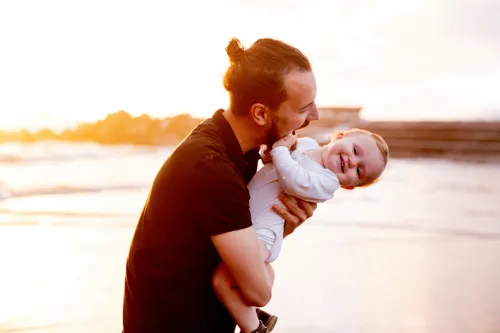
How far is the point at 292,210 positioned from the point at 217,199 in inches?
14.4

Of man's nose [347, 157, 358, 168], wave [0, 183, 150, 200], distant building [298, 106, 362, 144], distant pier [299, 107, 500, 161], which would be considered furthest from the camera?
distant building [298, 106, 362, 144]

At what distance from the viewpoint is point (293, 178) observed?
5.87 ft

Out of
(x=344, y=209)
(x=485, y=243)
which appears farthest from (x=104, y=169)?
(x=485, y=243)

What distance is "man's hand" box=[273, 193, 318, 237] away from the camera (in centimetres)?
181

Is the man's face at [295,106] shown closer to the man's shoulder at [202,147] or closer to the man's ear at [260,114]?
the man's ear at [260,114]

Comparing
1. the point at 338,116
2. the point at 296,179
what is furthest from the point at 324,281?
the point at 338,116

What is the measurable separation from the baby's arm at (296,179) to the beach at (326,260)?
1.00 meters

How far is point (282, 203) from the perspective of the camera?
6.04ft

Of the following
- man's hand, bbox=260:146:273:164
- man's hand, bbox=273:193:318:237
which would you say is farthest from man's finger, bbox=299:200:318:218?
man's hand, bbox=260:146:273:164

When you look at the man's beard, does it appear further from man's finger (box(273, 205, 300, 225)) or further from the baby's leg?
the baby's leg

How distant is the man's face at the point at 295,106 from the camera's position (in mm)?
1675

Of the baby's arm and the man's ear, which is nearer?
the man's ear

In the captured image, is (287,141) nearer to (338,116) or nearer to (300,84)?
(300,84)

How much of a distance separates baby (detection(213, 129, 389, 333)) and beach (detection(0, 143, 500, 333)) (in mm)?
880
